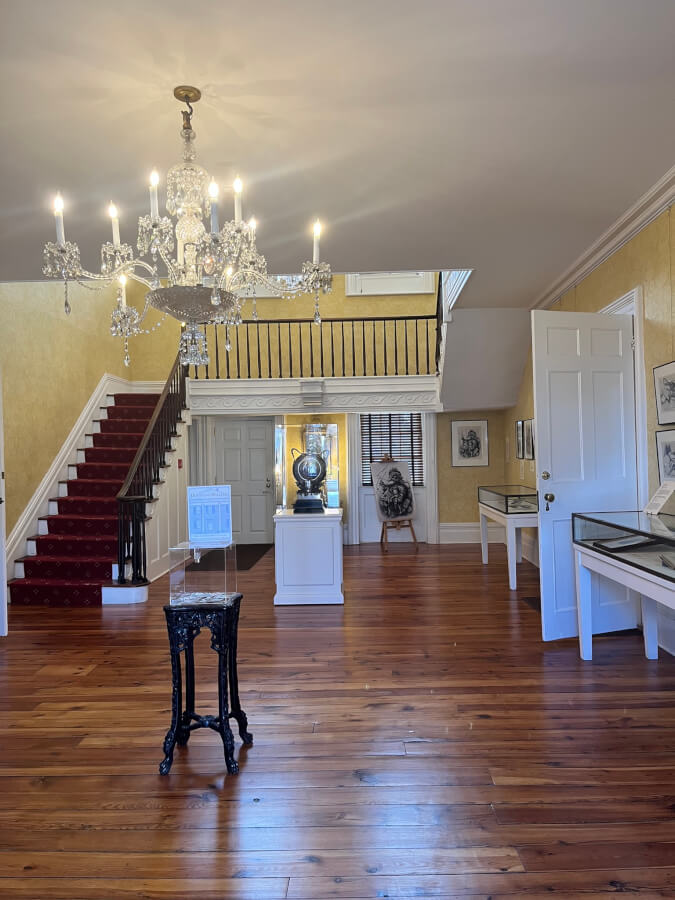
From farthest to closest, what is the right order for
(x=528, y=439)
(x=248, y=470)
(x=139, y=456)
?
(x=248, y=470) < (x=528, y=439) < (x=139, y=456)

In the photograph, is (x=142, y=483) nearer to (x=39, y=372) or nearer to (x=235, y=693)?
(x=39, y=372)

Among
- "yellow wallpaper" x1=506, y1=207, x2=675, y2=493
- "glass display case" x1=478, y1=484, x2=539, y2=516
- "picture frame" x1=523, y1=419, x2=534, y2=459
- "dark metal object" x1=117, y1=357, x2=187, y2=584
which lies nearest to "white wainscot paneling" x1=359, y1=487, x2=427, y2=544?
"picture frame" x1=523, y1=419, x2=534, y2=459

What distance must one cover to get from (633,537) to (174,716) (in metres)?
2.70

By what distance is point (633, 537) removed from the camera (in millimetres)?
3480

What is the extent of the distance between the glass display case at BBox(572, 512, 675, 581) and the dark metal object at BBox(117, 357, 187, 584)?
421 centimetres

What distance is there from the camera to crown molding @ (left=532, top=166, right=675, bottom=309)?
377 centimetres

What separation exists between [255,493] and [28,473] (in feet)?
12.1

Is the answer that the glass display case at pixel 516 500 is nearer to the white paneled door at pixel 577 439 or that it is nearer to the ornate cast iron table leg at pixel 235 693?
the white paneled door at pixel 577 439

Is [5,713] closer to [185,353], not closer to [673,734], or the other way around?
[185,353]

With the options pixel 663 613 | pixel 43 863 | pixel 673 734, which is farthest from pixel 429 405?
pixel 43 863

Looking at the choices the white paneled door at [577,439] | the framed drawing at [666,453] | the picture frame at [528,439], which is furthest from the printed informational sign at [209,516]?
the picture frame at [528,439]

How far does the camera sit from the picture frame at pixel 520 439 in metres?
7.92

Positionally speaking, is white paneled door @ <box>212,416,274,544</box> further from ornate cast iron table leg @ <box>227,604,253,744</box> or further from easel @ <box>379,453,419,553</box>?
ornate cast iron table leg @ <box>227,604,253,744</box>

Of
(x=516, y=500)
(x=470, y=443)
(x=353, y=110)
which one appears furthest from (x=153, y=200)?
(x=470, y=443)
